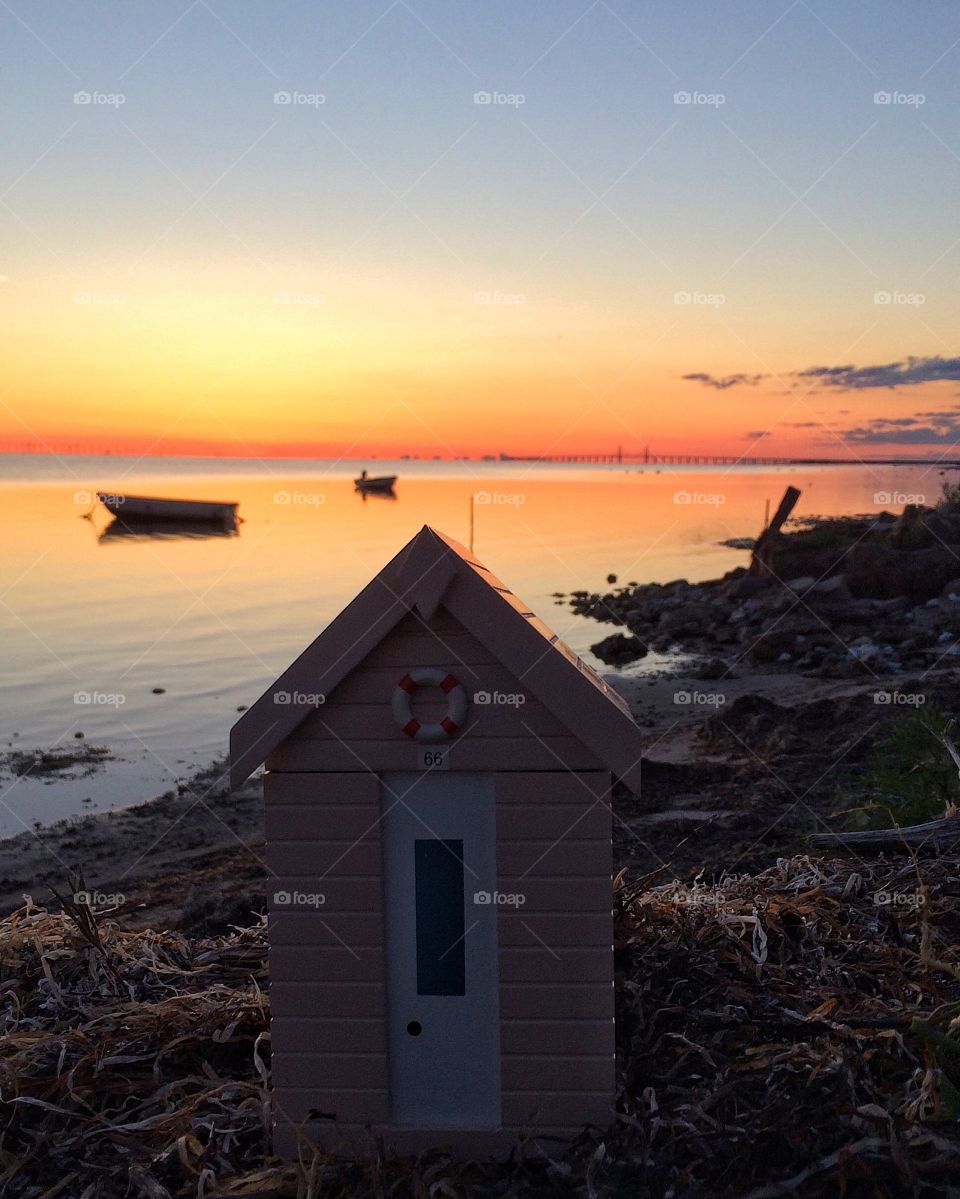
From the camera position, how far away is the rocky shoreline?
703 inches

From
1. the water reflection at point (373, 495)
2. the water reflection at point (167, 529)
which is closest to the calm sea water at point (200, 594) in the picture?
the water reflection at point (167, 529)

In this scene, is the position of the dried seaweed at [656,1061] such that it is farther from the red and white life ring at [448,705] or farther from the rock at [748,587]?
the rock at [748,587]

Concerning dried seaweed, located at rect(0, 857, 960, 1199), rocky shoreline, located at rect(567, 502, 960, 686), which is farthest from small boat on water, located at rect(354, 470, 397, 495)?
dried seaweed, located at rect(0, 857, 960, 1199)

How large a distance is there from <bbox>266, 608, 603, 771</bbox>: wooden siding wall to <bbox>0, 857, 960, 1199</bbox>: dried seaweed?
1559 mm

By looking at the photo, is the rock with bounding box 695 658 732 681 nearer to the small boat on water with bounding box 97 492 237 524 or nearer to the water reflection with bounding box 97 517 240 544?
A: the water reflection with bounding box 97 517 240 544

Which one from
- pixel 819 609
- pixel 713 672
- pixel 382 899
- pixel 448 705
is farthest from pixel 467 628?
pixel 819 609

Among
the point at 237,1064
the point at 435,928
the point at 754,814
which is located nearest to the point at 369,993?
the point at 435,928

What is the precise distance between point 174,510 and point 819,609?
144 feet

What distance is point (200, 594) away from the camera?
29.1m

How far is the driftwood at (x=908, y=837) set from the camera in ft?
22.6

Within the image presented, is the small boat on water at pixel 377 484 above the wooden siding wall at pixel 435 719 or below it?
above

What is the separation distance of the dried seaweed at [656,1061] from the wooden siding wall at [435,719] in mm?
1559

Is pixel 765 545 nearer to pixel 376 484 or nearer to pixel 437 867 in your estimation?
pixel 437 867

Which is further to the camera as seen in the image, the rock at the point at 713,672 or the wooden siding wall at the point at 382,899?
the rock at the point at 713,672
